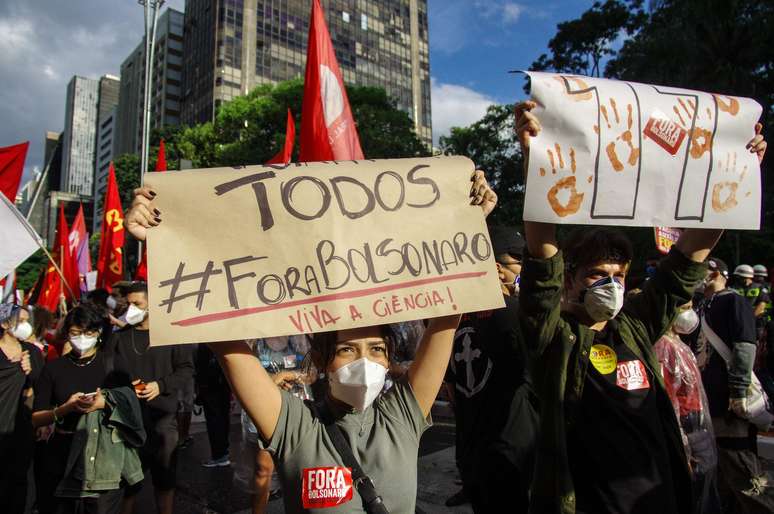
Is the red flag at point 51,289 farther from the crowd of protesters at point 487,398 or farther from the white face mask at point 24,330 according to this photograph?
the crowd of protesters at point 487,398

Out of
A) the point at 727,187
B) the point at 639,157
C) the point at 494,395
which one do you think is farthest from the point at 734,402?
the point at 639,157

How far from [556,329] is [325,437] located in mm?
959

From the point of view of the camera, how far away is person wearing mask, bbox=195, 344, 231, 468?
6.73m

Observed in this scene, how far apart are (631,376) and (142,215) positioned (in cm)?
182

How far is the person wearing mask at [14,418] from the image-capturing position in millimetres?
4059

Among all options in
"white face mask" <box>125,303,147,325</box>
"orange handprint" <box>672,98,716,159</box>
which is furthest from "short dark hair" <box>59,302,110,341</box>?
"orange handprint" <box>672,98,716,159</box>

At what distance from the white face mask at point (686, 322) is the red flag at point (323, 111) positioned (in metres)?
Result: 3.08

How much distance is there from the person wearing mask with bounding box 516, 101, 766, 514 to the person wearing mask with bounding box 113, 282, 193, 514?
3.10 meters

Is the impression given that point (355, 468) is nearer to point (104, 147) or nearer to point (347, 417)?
point (347, 417)

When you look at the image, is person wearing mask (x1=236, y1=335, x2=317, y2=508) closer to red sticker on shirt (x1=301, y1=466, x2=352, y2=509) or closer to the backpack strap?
the backpack strap

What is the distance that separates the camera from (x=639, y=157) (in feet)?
7.20

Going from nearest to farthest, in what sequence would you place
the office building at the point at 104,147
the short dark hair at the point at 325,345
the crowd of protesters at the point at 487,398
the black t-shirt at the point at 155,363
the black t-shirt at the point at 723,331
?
the crowd of protesters at the point at 487,398 → the short dark hair at the point at 325,345 → the black t-shirt at the point at 723,331 → the black t-shirt at the point at 155,363 → the office building at the point at 104,147

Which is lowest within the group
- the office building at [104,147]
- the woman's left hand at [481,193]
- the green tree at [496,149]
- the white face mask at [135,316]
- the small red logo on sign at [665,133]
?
the white face mask at [135,316]

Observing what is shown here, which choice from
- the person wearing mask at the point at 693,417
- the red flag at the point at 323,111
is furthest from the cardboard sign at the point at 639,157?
the red flag at the point at 323,111
